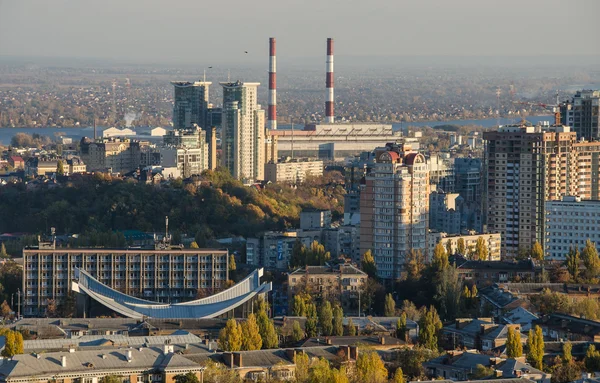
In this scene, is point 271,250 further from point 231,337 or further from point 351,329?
point 231,337

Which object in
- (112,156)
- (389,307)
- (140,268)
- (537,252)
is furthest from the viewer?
(112,156)

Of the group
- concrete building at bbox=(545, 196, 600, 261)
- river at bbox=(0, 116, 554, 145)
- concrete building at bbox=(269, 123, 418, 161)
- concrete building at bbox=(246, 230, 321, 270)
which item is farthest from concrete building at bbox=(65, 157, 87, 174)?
river at bbox=(0, 116, 554, 145)

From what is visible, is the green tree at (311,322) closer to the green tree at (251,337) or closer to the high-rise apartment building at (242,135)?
the green tree at (251,337)

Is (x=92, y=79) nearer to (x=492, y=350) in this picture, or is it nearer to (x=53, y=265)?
(x=53, y=265)

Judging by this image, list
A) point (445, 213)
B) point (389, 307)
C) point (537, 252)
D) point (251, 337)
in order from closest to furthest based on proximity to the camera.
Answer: point (251, 337)
point (389, 307)
point (537, 252)
point (445, 213)

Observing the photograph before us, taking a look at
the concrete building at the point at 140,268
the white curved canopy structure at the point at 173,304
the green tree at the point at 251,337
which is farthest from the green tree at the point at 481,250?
the green tree at the point at 251,337

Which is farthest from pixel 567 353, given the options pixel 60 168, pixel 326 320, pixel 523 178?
pixel 60 168

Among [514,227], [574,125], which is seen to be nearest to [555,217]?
[514,227]
